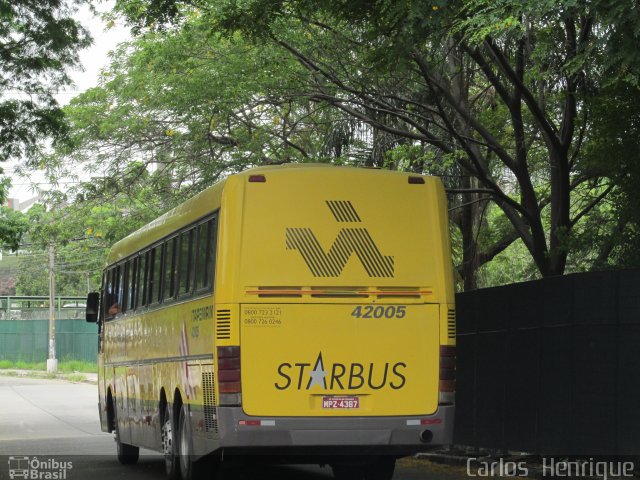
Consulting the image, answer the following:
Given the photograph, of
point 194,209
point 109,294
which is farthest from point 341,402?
point 109,294

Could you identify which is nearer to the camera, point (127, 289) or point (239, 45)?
point (127, 289)

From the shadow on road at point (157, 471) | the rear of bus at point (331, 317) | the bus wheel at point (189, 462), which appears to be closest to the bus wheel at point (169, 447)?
the bus wheel at point (189, 462)

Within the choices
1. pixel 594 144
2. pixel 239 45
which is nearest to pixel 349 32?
pixel 239 45

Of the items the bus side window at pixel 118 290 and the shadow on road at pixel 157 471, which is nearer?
the shadow on road at pixel 157 471

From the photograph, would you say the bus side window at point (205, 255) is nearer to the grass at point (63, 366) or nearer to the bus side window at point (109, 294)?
the bus side window at point (109, 294)

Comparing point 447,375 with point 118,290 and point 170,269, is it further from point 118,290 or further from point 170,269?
point 118,290

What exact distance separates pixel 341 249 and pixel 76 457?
842 centimetres

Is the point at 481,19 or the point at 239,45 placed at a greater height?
the point at 239,45

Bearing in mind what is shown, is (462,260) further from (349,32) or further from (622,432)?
(622,432)

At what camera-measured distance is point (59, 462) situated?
1709cm

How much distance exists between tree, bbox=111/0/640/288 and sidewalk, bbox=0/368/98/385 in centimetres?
2941

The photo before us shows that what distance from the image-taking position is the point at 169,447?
44.7 ft

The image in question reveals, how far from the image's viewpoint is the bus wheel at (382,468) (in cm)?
1295

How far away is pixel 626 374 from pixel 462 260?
16394 millimetres
